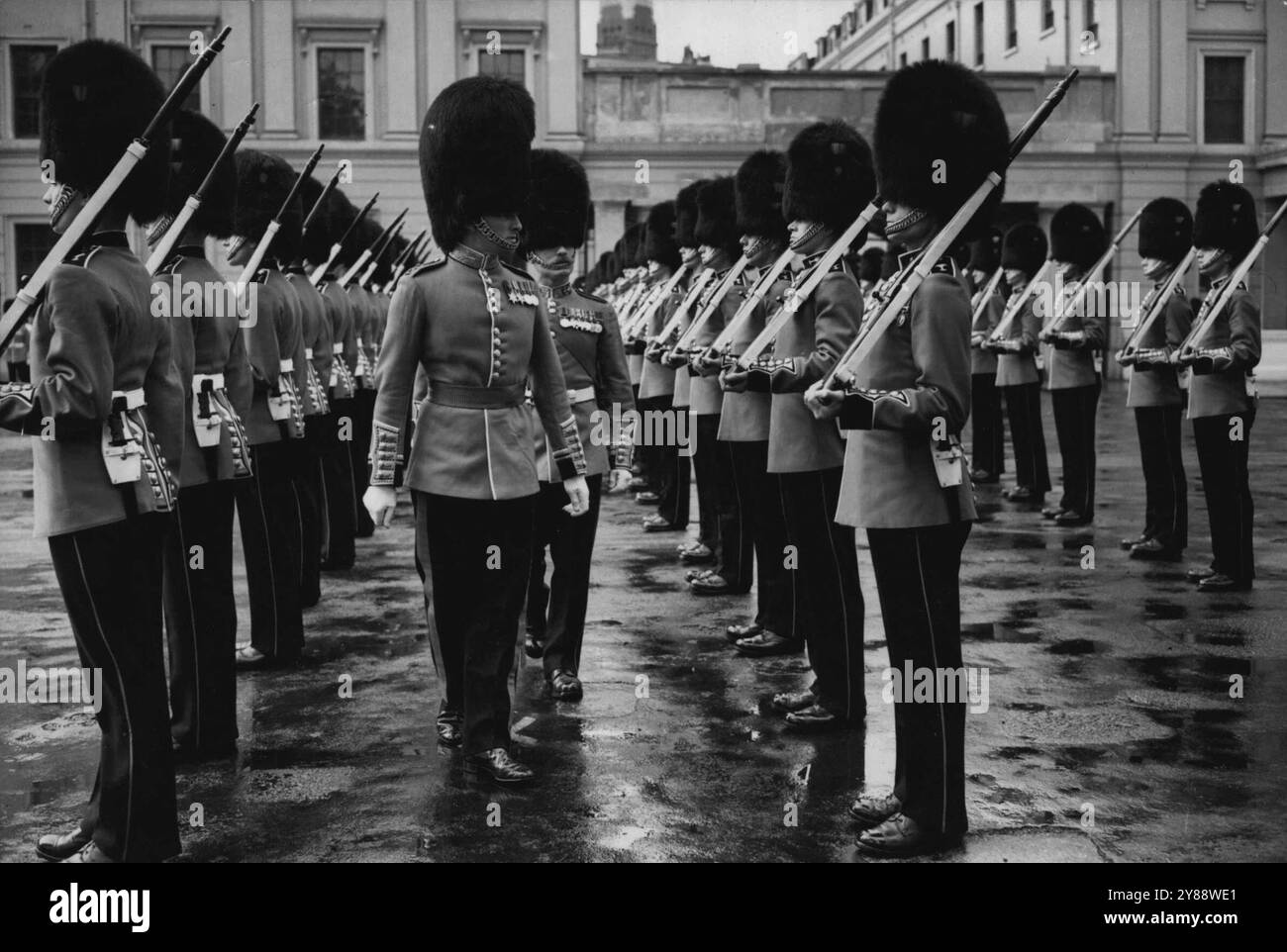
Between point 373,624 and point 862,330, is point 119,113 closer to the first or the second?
point 862,330

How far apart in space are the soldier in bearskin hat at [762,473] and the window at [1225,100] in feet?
108

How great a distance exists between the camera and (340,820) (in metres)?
4.69

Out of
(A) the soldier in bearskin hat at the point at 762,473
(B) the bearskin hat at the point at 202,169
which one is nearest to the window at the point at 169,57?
(A) the soldier in bearskin hat at the point at 762,473

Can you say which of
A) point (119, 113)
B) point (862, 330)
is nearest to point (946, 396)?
point (862, 330)

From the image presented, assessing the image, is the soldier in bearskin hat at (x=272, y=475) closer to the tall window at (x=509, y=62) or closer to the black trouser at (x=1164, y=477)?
the black trouser at (x=1164, y=477)

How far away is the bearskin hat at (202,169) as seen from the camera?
604cm

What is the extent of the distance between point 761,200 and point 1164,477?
3.75 metres

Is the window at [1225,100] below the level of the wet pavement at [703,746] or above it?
above

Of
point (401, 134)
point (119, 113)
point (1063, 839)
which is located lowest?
point (1063, 839)

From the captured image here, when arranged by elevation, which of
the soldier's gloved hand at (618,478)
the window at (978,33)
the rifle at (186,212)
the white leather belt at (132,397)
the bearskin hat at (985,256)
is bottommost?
the soldier's gloved hand at (618,478)

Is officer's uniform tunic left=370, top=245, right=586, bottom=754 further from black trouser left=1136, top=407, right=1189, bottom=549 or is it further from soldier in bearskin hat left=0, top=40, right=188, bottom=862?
black trouser left=1136, top=407, right=1189, bottom=549

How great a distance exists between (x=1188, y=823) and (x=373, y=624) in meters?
4.34

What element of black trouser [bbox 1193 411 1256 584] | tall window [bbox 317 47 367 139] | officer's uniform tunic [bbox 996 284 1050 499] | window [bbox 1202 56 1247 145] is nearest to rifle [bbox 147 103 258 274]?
black trouser [bbox 1193 411 1256 584]

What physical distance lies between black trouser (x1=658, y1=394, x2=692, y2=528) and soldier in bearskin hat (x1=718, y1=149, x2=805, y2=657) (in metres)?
3.26
